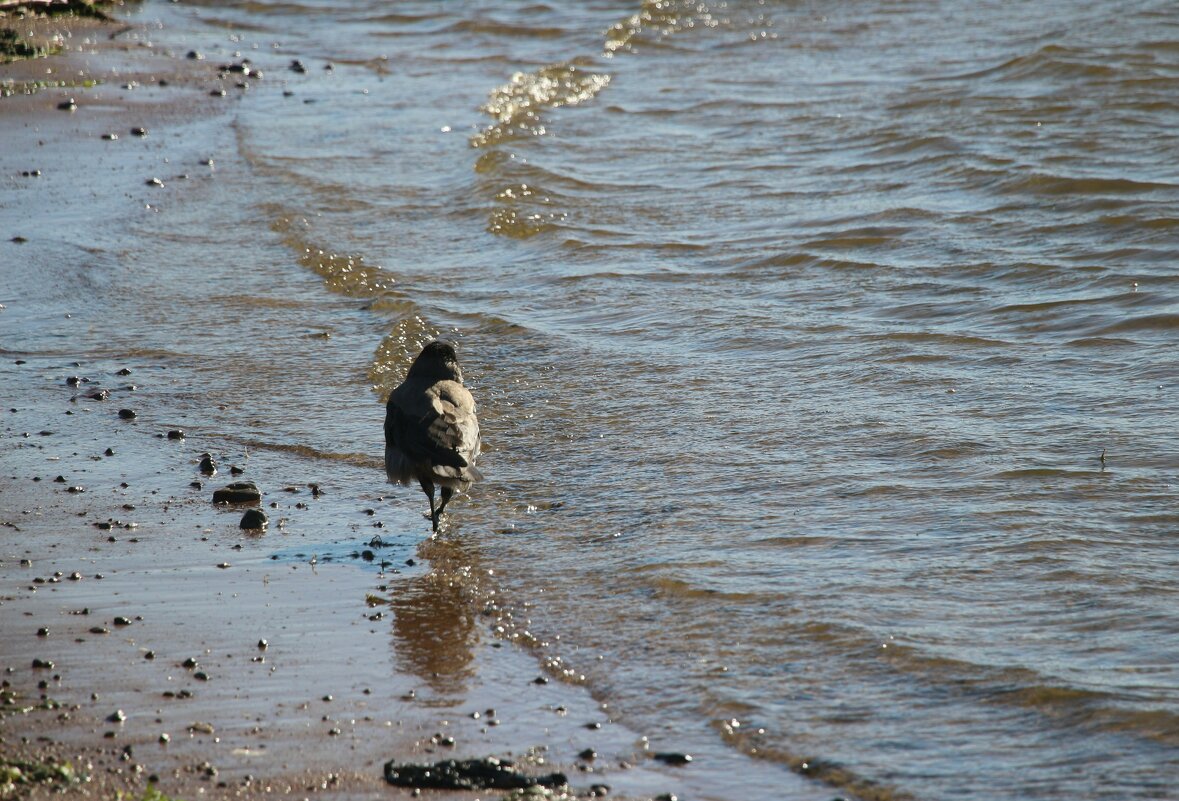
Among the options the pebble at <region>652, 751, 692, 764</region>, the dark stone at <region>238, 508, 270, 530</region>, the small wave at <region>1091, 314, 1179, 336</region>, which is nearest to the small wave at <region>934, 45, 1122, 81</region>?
the small wave at <region>1091, 314, 1179, 336</region>

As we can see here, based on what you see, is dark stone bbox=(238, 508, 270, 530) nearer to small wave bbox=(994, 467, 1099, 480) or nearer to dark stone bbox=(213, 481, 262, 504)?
dark stone bbox=(213, 481, 262, 504)

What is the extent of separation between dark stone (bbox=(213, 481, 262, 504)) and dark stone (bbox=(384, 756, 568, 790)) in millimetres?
2693

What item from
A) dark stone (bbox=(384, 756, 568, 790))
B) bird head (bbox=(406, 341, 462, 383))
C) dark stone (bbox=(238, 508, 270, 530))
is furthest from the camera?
bird head (bbox=(406, 341, 462, 383))

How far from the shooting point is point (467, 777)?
4.58 m

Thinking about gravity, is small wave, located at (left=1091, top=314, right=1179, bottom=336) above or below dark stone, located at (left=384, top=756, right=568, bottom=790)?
above

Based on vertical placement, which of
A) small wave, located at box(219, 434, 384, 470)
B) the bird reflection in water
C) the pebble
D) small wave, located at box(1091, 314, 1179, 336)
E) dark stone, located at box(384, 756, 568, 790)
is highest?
small wave, located at box(1091, 314, 1179, 336)

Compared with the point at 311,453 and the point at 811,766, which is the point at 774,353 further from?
the point at 811,766

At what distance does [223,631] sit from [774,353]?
4528 mm

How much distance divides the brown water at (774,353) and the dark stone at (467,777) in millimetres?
618

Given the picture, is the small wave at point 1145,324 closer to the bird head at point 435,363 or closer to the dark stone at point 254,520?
the bird head at point 435,363

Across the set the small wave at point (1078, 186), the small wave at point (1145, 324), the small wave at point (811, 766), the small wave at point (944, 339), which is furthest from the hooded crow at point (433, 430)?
the small wave at point (1078, 186)

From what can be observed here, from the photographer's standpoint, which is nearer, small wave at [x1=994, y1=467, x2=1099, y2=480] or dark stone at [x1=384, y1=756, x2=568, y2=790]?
dark stone at [x1=384, y1=756, x2=568, y2=790]

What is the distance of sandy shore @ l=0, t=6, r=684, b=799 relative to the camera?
4.70m

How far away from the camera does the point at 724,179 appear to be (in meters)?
14.0
